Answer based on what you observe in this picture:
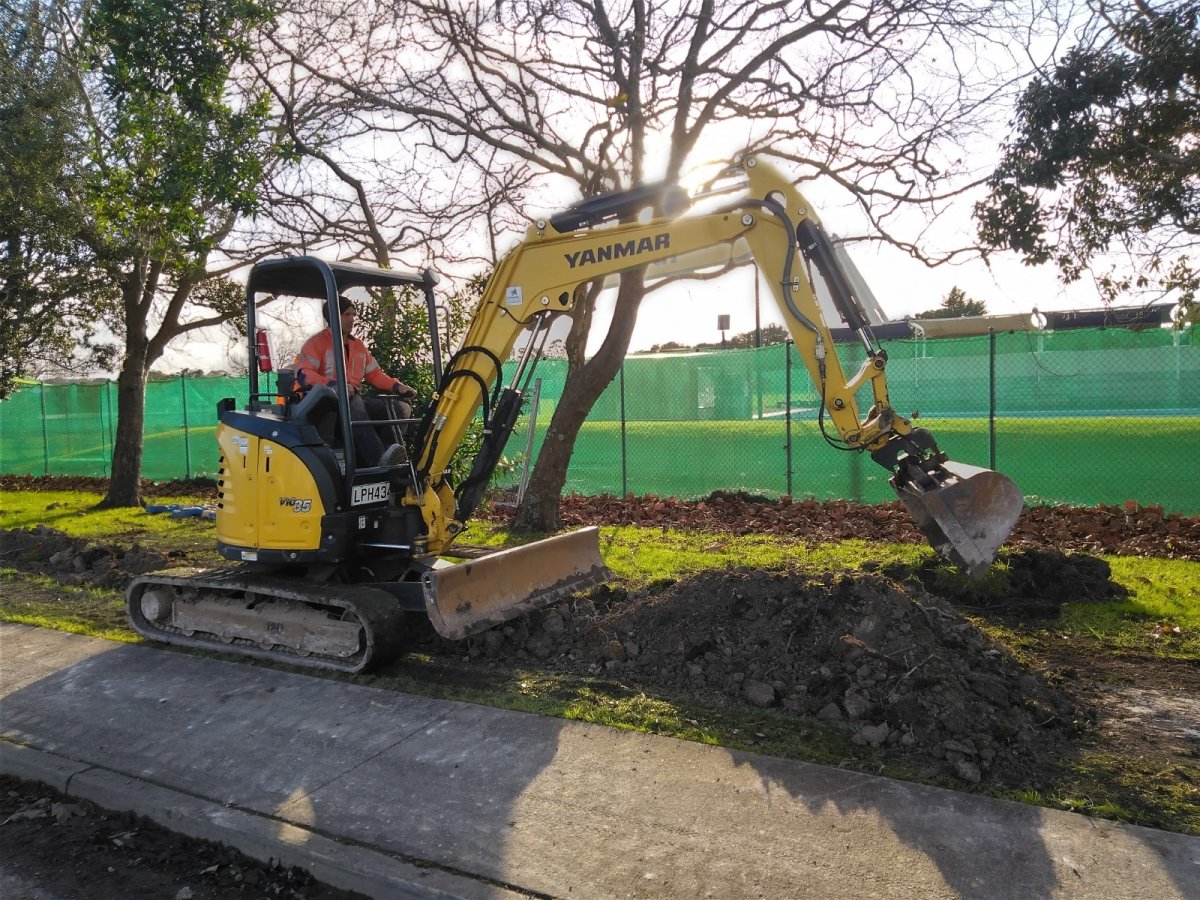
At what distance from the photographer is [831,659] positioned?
17.9 feet

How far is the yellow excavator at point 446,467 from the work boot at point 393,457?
4 cm

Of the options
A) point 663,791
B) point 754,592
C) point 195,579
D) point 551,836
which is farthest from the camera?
point 195,579

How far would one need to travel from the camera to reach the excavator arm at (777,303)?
5.68m

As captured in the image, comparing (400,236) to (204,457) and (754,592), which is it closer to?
(754,592)

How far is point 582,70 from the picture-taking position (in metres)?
10.5

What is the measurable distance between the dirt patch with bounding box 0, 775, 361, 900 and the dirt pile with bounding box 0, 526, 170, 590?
4.86 m

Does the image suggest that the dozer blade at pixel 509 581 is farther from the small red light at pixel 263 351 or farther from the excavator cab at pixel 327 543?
the small red light at pixel 263 351

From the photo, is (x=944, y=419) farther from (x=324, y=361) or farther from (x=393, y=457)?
(x=324, y=361)

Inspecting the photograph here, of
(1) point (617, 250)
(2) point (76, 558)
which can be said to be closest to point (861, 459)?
(1) point (617, 250)

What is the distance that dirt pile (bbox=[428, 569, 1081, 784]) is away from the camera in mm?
4648

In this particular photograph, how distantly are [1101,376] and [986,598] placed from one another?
22.5 ft

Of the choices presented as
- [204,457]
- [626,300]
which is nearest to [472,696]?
[626,300]

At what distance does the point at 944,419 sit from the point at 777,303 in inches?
353

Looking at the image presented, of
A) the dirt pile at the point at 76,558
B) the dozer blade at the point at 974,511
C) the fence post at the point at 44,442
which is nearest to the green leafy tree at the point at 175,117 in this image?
the dirt pile at the point at 76,558
